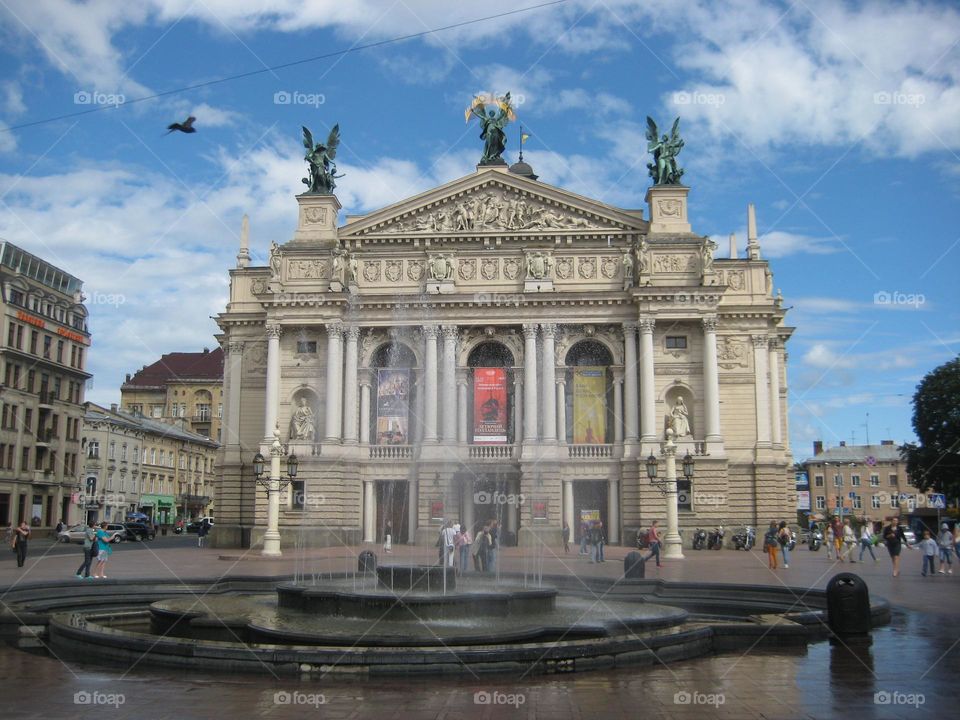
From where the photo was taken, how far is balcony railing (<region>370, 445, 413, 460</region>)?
5512 cm

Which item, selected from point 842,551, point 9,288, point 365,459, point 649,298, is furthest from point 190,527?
point 842,551

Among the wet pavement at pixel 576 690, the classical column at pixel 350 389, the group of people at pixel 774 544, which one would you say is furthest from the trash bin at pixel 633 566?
the classical column at pixel 350 389

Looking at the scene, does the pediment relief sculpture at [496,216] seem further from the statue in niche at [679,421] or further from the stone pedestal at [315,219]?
the statue in niche at [679,421]

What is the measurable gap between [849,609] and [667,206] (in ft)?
137

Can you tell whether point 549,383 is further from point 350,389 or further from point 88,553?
point 88,553

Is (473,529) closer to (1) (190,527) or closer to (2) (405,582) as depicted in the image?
(2) (405,582)

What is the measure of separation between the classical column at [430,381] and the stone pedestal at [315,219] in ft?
30.8

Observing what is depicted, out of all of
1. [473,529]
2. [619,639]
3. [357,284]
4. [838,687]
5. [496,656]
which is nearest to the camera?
[838,687]

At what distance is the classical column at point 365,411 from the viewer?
56.3m

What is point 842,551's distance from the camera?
4403 centimetres

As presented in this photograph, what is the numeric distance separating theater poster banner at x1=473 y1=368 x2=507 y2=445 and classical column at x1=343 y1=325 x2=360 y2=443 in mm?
7279

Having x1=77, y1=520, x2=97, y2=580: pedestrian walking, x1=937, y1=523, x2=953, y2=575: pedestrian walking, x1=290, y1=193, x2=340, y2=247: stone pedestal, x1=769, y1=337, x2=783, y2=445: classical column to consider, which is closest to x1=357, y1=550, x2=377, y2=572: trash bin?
x1=77, y1=520, x2=97, y2=580: pedestrian walking

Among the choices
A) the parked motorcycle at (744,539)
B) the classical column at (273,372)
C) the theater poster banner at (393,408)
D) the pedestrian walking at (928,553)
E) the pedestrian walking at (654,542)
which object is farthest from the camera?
the classical column at (273,372)

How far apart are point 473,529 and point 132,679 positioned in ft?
128
